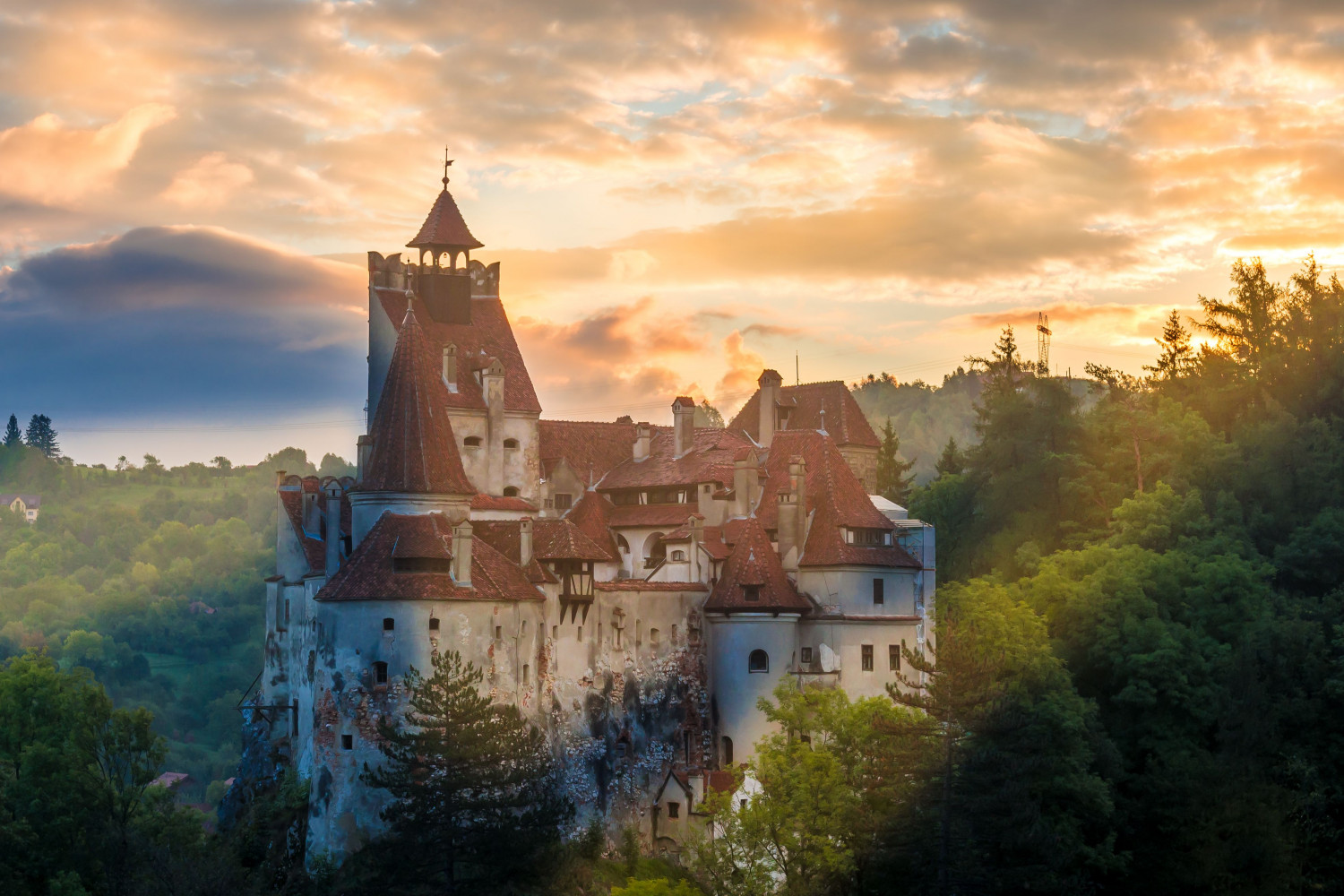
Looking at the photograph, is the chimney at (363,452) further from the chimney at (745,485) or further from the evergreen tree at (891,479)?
the evergreen tree at (891,479)

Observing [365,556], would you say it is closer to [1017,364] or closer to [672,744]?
[672,744]

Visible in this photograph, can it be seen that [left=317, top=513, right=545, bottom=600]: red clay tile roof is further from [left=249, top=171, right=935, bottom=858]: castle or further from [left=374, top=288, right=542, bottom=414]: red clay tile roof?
[left=374, top=288, right=542, bottom=414]: red clay tile roof

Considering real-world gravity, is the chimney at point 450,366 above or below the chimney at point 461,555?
above

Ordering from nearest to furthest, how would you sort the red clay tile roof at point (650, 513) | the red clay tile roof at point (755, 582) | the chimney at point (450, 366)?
the red clay tile roof at point (755, 582)
the red clay tile roof at point (650, 513)
the chimney at point (450, 366)

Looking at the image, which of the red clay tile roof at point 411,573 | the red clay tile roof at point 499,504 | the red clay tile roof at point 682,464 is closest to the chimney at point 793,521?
the red clay tile roof at point 682,464

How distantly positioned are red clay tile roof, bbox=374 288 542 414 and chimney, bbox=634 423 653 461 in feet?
17.4

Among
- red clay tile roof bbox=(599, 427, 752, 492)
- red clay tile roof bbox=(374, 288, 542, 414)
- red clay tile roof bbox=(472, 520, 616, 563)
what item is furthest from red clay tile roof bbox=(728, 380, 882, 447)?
red clay tile roof bbox=(472, 520, 616, 563)

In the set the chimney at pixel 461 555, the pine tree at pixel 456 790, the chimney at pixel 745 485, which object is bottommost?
the pine tree at pixel 456 790

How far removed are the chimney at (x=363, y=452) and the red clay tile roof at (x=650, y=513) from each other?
1238 cm

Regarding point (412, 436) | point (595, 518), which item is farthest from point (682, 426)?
point (412, 436)

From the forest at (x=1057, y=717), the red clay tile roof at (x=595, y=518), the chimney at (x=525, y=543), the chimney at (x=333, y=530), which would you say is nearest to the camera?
the forest at (x=1057, y=717)

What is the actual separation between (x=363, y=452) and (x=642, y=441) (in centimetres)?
1552

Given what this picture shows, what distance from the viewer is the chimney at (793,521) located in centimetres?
7512

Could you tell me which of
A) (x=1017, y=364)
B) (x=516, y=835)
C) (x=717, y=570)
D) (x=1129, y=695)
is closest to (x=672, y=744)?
(x=717, y=570)
